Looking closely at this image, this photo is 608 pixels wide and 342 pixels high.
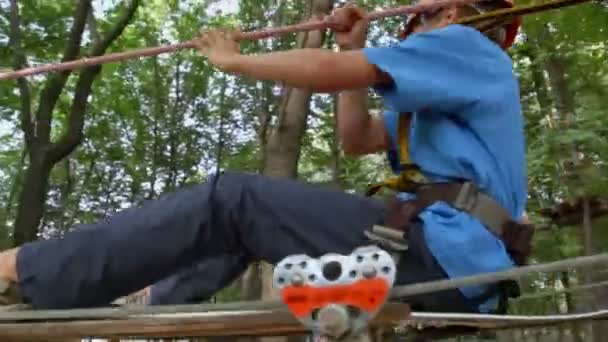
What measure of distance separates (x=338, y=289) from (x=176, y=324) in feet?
1.80

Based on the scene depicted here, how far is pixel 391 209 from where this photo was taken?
2.19 m

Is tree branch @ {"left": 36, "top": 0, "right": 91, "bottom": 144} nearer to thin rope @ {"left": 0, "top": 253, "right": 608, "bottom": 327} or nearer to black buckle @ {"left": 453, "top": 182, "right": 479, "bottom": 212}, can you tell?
thin rope @ {"left": 0, "top": 253, "right": 608, "bottom": 327}

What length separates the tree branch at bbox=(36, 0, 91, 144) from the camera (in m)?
8.88

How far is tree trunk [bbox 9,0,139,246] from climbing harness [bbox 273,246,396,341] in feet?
22.7

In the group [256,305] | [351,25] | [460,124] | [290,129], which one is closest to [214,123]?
[290,129]

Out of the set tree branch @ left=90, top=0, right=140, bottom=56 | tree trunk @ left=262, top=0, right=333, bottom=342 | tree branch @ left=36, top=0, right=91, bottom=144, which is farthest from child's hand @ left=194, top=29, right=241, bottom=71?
tree branch @ left=90, top=0, right=140, bottom=56

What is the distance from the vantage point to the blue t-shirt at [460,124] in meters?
2.11

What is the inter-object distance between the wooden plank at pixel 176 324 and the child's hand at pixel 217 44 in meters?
0.67

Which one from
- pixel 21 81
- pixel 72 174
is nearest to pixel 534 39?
pixel 21 81

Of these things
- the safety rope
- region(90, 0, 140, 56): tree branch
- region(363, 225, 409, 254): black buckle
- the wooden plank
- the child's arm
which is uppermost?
region(90, 0, 140, 56): tree branch

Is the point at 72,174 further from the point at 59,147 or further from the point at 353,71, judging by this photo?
the point at 353,71

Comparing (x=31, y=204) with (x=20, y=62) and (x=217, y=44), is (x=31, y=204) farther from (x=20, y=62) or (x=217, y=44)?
(x=217, y=44)

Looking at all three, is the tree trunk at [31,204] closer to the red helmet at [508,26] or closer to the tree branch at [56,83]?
the tree branch at [56,83]

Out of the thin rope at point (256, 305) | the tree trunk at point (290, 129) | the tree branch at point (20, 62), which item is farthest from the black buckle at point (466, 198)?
the tree branch at point (20, 62)
